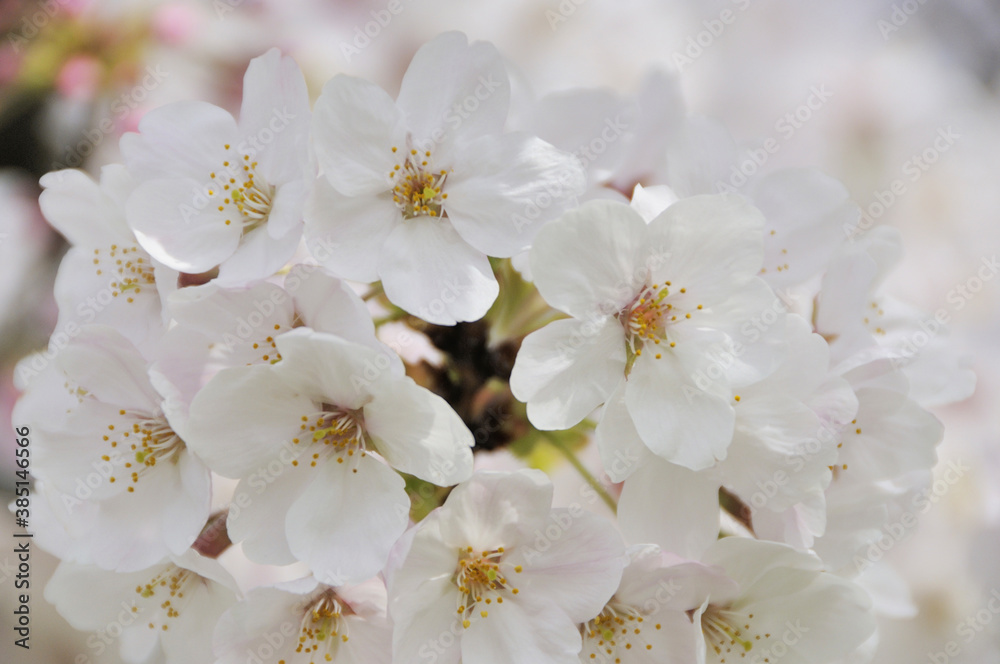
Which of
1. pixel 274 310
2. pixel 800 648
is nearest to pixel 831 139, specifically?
pixel 800 648

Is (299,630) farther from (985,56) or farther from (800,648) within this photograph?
(985,56)

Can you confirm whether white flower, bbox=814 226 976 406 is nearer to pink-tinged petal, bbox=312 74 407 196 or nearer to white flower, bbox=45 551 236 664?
pink-tinged petal, bbox=312 74 407 196

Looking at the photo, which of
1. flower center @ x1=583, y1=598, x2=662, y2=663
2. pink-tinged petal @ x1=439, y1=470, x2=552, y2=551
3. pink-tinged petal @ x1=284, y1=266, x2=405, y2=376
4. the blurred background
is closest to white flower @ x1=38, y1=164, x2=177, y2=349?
pink-tinged petal @ x1=284, y1=266, x2=405, y2=376

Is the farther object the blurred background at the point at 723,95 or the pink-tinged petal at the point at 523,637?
the blurred background at the point at 723,95

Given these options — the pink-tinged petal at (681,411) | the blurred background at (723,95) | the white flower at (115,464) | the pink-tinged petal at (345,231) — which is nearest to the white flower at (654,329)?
the pink-tinged petal at (681,411)

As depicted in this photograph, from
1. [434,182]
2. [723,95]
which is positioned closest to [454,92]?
[434,182]

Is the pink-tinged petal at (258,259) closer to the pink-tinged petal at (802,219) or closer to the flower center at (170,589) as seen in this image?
the flower center at (170,589)

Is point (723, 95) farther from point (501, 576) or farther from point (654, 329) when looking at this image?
point (501, 576)
